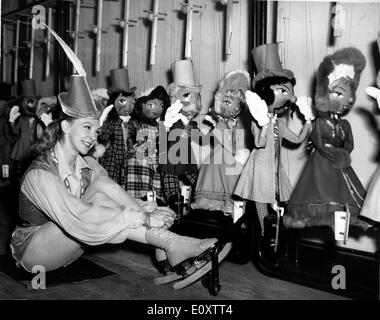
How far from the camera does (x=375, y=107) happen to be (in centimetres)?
258

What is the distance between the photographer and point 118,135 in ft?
10.1

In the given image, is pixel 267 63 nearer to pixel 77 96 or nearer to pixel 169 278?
pixel 77 96

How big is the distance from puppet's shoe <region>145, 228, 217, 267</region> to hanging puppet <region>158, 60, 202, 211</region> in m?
0.78

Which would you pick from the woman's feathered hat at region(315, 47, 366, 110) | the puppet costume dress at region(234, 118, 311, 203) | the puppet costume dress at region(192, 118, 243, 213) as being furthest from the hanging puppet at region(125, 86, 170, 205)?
the woman's feathered hat at region(315, 47, 366, 110)

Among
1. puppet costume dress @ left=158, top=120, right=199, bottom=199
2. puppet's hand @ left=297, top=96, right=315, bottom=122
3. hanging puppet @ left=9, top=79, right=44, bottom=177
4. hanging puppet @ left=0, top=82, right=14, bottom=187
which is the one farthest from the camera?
hanging puppet @ left=0, top=82, right=14, bottom=187

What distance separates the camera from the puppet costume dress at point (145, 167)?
295cm

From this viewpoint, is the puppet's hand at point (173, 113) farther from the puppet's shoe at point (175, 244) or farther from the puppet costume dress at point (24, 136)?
the puppet costume dress at point (24, 136)

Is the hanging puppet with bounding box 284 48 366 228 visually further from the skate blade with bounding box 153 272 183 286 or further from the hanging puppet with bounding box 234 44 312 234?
the skate blade with bounding box 153 272 183 286

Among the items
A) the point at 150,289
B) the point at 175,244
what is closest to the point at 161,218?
the point at 175,244

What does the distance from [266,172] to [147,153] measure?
2.85 feet

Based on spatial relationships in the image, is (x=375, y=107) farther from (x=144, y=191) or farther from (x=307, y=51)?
(x=144, y=191)

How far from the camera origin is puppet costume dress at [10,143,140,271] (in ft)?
6.24

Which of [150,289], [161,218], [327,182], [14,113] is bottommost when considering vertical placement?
[150,289]

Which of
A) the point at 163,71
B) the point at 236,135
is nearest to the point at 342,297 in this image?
the point at 236,135
